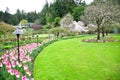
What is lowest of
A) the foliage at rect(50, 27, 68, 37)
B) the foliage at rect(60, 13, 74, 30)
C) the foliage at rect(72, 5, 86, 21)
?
the foliage at rect(50, 27, 68, 37)

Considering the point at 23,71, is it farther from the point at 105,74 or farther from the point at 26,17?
the point at 26,17

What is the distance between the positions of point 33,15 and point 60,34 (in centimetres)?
4121

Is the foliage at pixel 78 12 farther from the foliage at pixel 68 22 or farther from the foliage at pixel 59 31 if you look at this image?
the foliage at pixel 59 31

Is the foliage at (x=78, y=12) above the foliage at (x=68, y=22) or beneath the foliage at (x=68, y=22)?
above

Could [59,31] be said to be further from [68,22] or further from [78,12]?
[78,12]

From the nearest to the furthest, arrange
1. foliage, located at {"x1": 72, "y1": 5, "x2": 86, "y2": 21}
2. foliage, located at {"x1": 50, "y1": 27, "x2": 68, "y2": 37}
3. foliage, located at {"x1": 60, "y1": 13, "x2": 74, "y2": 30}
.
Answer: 1. foliage, located at {"x1": 50, "y1": 27, "x2": 68, "y2": 37}
2. foliage, located at {"x1": 60, "y1": 13, "x2": 74, "y2": 30}
3. foliage, located at {"x1": 72, "y1": 5, "x2": 86, "y2": 21}

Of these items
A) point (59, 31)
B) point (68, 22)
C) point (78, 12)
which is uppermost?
point (78, 12)

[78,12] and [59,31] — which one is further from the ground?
[78,12]

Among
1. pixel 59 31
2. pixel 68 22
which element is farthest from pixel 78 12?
Answer: pixel 59 31

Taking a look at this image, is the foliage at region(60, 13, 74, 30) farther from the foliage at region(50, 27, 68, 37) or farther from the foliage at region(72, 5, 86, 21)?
the foliage at region(72, 5, 86, 21)

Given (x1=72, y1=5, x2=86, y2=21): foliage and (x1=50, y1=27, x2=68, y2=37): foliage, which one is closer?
(x1=50, y1=27, x2=68, y2=37): foliage

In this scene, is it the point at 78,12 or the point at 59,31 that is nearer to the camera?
the point at 59,31

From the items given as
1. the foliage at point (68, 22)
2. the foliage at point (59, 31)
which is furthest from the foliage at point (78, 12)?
the foliage at point (59, 31)

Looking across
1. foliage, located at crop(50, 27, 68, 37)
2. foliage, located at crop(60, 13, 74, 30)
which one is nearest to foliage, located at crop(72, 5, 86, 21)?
foliage, located at crop(60, 13, 74, 30)
